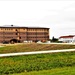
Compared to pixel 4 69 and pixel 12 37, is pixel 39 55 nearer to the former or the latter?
pixel 4 69

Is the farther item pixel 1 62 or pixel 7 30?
pixel 7 30

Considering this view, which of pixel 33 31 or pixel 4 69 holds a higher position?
pixel 33 31

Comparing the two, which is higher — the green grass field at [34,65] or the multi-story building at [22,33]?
the multi-story building at [22,33]

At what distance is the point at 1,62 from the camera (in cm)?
2559

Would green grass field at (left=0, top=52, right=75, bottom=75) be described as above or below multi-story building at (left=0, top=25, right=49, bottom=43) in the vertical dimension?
below

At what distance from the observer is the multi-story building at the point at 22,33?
126 m

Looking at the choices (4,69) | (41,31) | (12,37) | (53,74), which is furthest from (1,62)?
(41,31)

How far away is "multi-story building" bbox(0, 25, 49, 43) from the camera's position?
12602 cm

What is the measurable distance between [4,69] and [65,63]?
628cm

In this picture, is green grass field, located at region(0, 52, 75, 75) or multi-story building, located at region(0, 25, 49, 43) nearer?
green grass field, located at region(0, 52, 75, 75)

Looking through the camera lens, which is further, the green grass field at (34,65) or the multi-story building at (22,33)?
the multi-story building at (22,33)

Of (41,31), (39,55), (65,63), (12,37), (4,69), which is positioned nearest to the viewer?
(4,69)

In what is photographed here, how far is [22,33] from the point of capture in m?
131

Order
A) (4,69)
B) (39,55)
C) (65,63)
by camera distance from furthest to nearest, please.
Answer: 1. (39,55)
2. (65,63)
3. (4,69)
